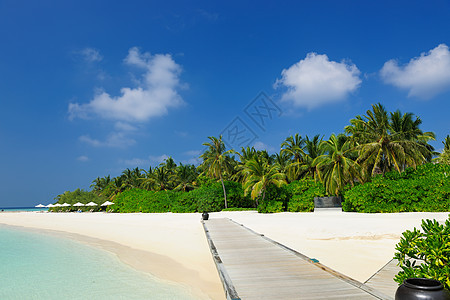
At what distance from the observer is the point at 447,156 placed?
3694 cm

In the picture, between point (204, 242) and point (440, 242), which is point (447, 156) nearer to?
point (204, 242)

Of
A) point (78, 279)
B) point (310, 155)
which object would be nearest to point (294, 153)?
point (310, 155)

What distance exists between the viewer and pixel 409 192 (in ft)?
57.6

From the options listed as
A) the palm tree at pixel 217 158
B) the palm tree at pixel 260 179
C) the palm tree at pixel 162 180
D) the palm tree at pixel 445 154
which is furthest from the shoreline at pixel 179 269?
the palm tree at pixel 445 154

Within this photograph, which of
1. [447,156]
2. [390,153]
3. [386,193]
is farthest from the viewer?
[447,156]

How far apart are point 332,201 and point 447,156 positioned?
84.0 ft

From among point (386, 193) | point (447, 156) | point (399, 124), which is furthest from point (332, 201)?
point (447, 156)

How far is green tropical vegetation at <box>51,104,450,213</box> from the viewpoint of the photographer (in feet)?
58.4

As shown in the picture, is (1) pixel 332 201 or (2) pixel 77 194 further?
(2) pixel 77 194

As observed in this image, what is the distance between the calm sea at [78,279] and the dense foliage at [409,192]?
55.2 ft

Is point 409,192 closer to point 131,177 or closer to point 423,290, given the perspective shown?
point 423,290

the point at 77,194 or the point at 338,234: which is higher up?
the point at 77,194

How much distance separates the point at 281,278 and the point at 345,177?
2014cm

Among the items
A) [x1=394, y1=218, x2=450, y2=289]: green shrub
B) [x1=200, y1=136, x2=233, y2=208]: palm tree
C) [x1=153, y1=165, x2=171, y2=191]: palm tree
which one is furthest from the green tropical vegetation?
[x1=394, y1=218, x2=450, y2=289]: green shrub
